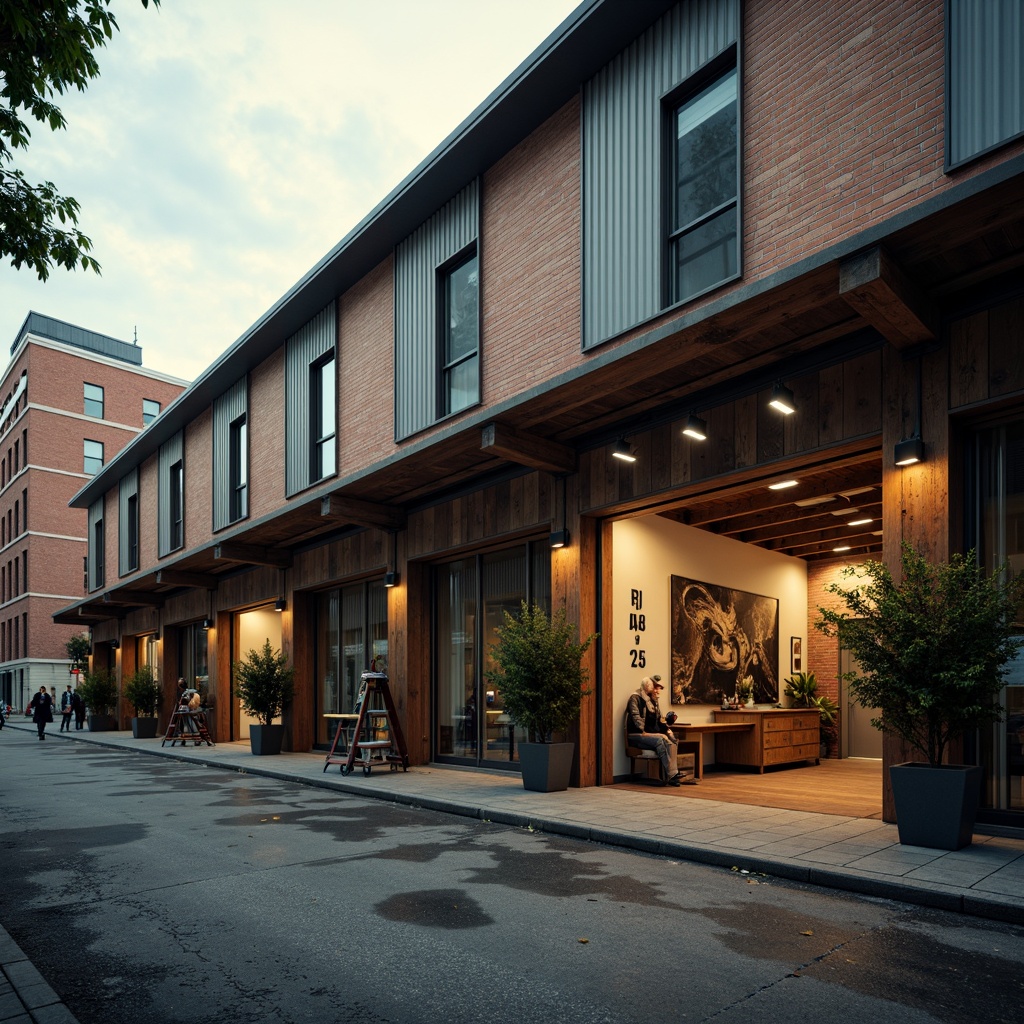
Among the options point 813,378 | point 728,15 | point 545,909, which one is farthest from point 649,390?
point 545,909

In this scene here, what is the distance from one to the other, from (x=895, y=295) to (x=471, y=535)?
26.5 ft

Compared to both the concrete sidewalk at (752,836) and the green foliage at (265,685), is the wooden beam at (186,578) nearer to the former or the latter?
the green foliage at (265,685)

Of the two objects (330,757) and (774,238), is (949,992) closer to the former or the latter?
(774,238)

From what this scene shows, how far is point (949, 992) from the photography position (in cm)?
438

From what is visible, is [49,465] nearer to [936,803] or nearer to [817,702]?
[817,702]

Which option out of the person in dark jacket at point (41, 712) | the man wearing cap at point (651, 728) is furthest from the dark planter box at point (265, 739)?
the person in dark jacket at point (41, 712)

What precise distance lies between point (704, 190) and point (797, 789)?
7.72 m

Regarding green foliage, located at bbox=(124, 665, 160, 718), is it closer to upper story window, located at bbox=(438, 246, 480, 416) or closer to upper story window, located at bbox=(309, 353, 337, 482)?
upper story window, located at bbox=(309, 353, 337, 482)

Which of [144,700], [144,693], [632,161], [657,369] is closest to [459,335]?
[632,161]

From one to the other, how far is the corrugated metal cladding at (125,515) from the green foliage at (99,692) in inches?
142

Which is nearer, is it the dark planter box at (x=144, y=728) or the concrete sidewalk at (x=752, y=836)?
the concrete sidewalk at (x=752, y=836)

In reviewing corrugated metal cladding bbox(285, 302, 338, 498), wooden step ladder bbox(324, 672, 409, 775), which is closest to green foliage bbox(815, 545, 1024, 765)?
wooden step ladder bbox(324, 672, 409, 775)

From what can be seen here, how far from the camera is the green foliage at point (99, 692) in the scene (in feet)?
98.9

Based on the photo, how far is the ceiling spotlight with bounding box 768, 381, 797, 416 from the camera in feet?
29.2
